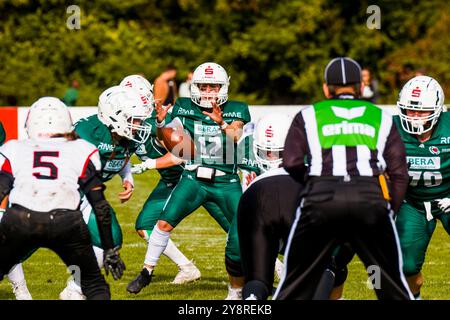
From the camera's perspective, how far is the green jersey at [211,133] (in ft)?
25.0

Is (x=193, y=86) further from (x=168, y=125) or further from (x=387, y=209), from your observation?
(x=387, y=209)

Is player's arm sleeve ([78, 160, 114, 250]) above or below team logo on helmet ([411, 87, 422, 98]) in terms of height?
below

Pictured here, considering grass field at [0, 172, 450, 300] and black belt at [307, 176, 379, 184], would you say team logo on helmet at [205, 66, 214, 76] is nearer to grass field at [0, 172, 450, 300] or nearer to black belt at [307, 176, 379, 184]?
grass field at [0, 172, 450, 300]

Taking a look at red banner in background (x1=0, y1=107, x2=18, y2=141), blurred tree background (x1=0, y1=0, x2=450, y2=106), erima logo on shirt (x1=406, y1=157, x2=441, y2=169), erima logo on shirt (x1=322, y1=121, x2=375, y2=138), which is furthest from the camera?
blurred tree background (x1=0, y1=0, x2=450, y2=106)

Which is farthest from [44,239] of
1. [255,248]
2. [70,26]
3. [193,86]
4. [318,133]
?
[70,26]

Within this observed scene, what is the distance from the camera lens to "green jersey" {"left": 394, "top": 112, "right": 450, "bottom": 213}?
682 cm

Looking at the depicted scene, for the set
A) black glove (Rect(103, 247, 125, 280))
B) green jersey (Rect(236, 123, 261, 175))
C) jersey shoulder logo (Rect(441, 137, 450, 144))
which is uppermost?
jersey shoulder logo (Rect(441, 137, 450, 144))

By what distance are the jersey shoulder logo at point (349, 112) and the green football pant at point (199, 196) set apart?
2358 millimetres

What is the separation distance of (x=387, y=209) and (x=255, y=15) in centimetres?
1961

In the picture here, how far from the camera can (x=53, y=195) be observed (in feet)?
18.0

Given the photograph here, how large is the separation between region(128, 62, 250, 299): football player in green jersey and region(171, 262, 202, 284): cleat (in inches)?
21.9

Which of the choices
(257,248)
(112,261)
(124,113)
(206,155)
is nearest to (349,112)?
(257,248)

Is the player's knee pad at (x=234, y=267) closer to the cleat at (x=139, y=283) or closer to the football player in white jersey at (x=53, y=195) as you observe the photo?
the cleat at (x=139, y=283)

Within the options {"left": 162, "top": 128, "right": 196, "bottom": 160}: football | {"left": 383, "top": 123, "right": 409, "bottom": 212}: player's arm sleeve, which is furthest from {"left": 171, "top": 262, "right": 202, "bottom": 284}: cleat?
{"left": 383, "top": 123, "right": 409, "bottom": 212}: player's arm sleeve
